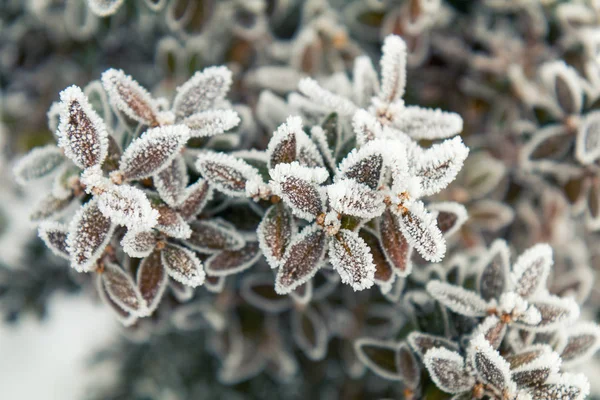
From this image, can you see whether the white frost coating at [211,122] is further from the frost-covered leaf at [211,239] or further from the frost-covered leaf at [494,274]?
the frost-covered leaf at [494,274]

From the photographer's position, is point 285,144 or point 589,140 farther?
point 589,140

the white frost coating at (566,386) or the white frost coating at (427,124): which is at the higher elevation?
the white frost coating at (427,124)

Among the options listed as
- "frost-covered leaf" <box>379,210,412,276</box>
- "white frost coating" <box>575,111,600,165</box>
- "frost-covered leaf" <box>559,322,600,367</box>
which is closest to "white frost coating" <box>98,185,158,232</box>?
"frost-covered leaf" <box>379,210,412,276</box>

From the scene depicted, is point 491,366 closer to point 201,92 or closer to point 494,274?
point 494,274

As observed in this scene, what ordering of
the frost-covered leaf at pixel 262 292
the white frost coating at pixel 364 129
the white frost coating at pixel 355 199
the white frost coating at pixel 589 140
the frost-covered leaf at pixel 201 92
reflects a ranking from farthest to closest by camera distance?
1. the frost-covered leaf at pixel 262 292
2. the white frost coating at pixel 589 140
3. the frost-covered leaf at pixel 201 92
4. the white frost coating at pixel 364 129
5. the white frost coating at pixel 355 199

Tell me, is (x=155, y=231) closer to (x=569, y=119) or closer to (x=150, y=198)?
(x=150, y=198)

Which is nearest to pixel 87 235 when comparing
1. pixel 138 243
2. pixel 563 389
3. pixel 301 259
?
pixel 138 243

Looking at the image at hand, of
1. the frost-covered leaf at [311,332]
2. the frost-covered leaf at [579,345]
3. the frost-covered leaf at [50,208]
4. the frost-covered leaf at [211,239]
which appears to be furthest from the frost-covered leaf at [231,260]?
the frost-covered leaf at [579,345]
